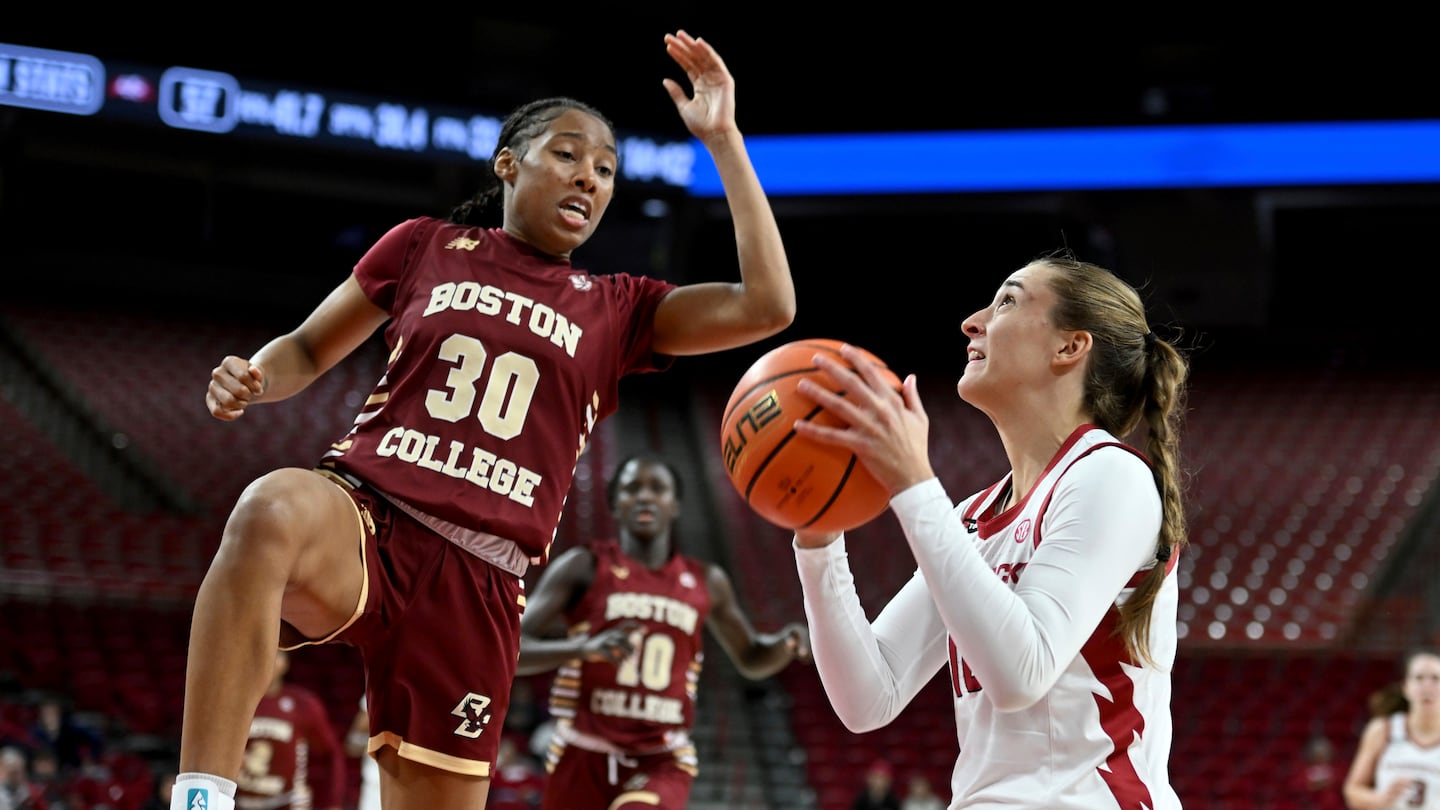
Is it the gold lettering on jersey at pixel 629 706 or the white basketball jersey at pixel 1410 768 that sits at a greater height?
the gold lettering on jersey at pixel 629 706

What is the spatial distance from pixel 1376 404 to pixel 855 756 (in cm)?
865

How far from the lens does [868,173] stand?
56.1 ft

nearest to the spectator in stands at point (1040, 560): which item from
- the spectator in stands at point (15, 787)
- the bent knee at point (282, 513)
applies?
the bent knee at point (282, 513)

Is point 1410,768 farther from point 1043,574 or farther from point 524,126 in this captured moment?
point 524,126

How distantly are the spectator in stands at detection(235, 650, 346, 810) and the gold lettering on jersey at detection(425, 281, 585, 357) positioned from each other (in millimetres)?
4971

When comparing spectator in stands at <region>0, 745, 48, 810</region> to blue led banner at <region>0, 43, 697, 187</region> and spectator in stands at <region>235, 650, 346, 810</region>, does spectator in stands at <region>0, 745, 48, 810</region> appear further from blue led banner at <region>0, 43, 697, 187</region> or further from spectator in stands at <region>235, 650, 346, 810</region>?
blue led banner at <region>0, 43, 697, 187</region>

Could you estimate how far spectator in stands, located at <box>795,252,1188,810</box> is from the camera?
7.06ft

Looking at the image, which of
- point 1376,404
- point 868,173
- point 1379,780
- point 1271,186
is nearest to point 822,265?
point 868,173

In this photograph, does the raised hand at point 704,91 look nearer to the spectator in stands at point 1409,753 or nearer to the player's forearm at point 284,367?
the player's forearm at point 284,367

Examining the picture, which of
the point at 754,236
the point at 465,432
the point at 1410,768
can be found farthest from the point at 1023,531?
the point at 1410,768

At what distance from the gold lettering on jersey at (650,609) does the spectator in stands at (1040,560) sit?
9.65 feet

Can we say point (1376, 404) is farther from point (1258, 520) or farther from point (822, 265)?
point (822, 265)

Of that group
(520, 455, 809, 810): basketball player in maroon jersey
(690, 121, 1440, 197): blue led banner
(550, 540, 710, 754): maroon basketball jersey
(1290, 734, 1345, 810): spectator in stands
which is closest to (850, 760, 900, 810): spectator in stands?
(1290, 734, 1345, 810): spectator in stands

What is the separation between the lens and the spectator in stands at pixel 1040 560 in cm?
215
